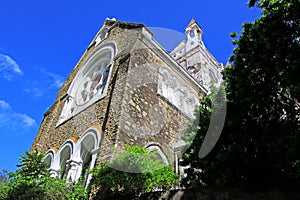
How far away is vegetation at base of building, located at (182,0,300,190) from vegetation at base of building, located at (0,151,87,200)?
12.3 feet

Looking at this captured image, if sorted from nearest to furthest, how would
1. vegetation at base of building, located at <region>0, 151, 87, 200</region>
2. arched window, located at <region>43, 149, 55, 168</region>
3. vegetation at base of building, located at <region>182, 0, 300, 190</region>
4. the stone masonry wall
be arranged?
vegetation at base of building, located at <region>182, 0, 300, 190</region> → vegetation at base of building, located at <region>0, 151, 87, 200</region> → the stone masonry wall → arched window, located at <region>43, 149, 55, 168</region>

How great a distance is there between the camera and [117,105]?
29.1 feet

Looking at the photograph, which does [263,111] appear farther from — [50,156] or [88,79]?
[88,79]

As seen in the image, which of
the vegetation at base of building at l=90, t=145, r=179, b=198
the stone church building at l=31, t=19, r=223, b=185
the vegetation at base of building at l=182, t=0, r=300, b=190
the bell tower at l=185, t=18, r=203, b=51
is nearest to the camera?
the vegetation at base of building at l=182, t=0, r=300, b=190

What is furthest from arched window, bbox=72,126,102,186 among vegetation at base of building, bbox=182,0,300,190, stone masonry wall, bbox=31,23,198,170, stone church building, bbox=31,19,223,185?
vegetation at base of building, bbox=182,0,300,190

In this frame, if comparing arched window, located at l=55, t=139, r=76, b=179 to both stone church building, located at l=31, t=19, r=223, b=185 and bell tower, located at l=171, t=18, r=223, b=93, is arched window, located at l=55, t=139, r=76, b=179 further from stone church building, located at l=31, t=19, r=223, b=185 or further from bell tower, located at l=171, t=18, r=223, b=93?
bell tower, located at l=171, t=18, r=223, b=93

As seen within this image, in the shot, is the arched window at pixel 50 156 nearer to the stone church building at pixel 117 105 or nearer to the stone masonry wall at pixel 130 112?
the stone church building at pixel 117 105

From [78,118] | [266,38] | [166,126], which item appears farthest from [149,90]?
[266,38]

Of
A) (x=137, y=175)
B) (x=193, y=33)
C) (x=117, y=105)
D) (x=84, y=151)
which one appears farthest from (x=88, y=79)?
(x=193, y=33)

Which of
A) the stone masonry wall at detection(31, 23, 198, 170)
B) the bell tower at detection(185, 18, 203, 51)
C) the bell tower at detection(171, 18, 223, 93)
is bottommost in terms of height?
the stone masonry wall at detection(31, 23, 198, 170)

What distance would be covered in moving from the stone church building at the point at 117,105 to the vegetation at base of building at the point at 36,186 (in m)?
1.09

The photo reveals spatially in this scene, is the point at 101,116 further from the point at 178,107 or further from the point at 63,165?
the point at 178,107

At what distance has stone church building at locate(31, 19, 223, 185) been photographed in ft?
28.6

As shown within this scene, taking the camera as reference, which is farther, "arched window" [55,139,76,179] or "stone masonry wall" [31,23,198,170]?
"arched window" [55,139,76,179]
